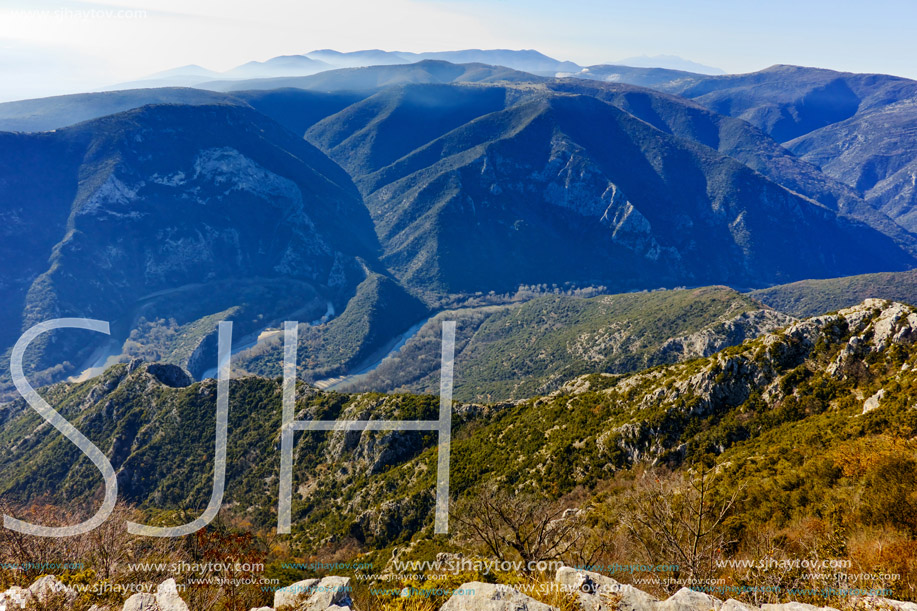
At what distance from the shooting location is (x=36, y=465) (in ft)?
265

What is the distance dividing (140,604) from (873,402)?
4280cm

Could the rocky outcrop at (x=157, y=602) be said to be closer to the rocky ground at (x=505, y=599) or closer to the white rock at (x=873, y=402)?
the rocky ground at (x=505, y=599)

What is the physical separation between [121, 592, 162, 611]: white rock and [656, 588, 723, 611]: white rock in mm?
16407

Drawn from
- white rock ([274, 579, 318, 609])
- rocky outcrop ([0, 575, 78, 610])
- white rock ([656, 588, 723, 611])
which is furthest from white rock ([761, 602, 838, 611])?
rocky outcrop ([0, 575, 78, 610])

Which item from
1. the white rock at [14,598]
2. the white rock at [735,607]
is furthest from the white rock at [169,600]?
the white rock at [735,607]

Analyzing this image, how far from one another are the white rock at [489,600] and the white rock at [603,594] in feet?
5.01

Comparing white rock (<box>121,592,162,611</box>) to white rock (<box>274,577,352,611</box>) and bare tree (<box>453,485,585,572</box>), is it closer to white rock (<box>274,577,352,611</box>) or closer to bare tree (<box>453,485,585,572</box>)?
white rock (<box>274,577,352,611</box>)

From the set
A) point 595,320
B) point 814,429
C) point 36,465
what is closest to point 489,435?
point 814,429

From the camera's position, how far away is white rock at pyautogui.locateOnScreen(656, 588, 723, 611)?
1329 cm

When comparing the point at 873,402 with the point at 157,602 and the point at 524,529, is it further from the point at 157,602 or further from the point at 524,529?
the point at 157,602

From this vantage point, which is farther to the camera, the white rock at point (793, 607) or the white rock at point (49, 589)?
the white rock at point (49, 589)

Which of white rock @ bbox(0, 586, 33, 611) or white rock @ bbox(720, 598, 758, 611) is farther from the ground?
white rock @ bbox(720, 598, 758, 611)

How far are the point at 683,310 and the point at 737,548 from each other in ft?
472

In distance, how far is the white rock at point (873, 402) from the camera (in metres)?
30.2
